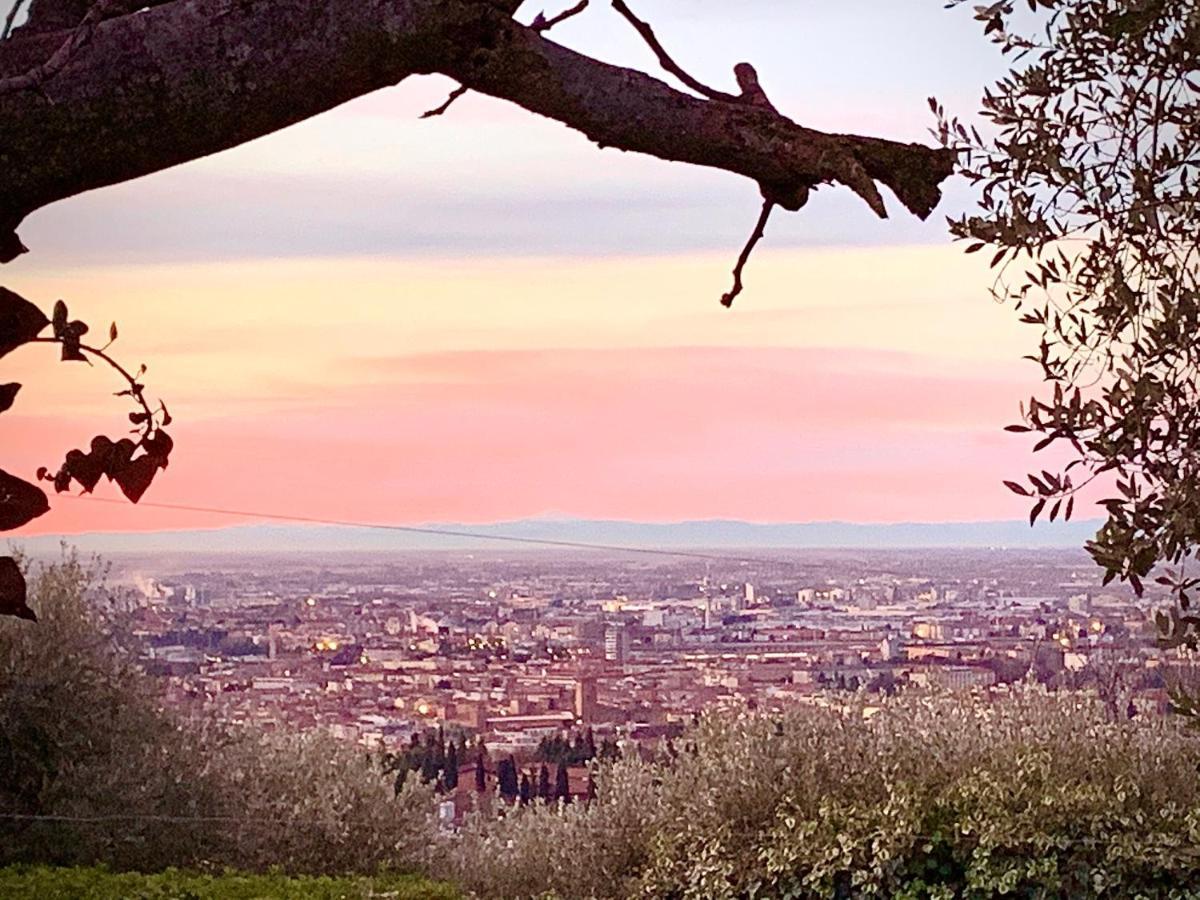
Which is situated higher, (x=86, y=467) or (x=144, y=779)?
(x=86, y=467)

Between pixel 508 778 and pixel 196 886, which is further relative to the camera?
pixel 508 778

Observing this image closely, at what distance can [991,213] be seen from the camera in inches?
91.0

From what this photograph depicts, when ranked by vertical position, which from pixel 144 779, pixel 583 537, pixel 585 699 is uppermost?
pixel 583 537

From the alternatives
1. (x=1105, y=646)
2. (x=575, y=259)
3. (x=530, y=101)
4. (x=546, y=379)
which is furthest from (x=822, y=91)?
(x=530, y=101)

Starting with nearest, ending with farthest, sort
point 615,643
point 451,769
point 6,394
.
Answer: point 6,394
point 615,643
point 451,769

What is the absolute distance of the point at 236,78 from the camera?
22.2 inches

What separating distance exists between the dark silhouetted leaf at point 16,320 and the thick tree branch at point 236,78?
0.05 meters

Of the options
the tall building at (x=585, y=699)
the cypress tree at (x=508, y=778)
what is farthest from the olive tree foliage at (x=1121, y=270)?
the cypress tree at (x=508, y=778)

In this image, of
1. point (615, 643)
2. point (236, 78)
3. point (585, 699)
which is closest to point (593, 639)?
point (615, 643)

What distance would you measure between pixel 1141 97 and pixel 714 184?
1.57m

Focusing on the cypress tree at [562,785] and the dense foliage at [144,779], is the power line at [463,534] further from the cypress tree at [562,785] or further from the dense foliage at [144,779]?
the cypress tree at [562,785]

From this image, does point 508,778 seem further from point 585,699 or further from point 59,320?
point 59,320

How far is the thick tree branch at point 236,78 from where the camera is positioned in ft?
1.81

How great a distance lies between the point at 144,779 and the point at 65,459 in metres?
3.51
